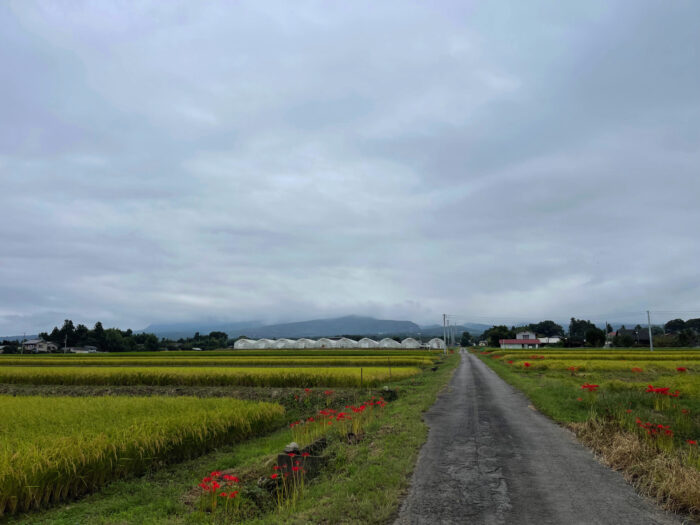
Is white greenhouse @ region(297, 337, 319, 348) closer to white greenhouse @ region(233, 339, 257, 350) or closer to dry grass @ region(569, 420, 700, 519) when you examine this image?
white greenhouse @ region(233, 339, 257, 350)

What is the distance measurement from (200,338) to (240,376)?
131 metres

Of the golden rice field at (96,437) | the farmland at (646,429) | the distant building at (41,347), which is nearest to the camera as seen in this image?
the farmland at (646,429)

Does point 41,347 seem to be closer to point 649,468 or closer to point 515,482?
point 515,482

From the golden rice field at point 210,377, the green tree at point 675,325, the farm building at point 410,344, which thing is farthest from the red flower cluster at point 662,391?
the green tree at point 675,325

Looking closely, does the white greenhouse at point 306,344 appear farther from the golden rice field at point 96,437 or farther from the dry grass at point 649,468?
the dry grass at point 649,468

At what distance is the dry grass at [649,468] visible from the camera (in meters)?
6.66

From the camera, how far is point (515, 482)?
7.80m

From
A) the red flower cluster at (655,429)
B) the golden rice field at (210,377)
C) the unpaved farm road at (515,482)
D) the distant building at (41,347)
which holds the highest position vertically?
the red flower cluster at (655,429)

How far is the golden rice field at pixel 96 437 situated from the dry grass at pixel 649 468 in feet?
35.3

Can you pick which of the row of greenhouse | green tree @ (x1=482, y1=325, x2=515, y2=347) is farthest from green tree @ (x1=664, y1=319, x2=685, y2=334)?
the row of greenhouse

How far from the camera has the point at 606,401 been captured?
14820 millimetres

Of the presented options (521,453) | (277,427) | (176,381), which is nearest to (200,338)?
(176,381)

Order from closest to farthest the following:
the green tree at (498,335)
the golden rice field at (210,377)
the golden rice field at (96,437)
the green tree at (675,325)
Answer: the golden rice field at (96,437) < the golden rice field at (210,377) < the green tree at (498,335) < the green tree at (675,325)

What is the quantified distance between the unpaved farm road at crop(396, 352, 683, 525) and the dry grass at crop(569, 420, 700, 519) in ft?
0.92
